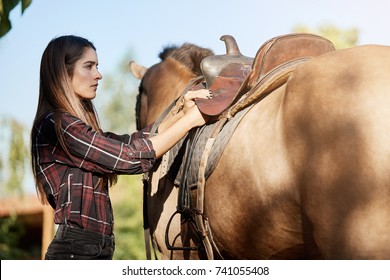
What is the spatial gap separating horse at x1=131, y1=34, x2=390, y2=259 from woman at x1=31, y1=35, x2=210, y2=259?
491 millimetres

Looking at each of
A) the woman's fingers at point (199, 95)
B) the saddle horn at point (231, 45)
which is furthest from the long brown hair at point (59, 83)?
the saddle horn at point (231, 45)

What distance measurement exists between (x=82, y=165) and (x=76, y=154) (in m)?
0.06

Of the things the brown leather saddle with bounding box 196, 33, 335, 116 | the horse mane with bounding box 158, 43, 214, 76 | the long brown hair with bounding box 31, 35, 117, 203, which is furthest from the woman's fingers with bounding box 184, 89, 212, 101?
the horse mane with bounding box 158, 43, 214, 76

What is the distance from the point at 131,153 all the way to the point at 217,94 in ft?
2.16

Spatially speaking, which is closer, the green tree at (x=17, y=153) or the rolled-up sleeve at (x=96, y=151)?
the rolled-up sleeve at (x=96, y=151)

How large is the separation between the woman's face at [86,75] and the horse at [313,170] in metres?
0.83

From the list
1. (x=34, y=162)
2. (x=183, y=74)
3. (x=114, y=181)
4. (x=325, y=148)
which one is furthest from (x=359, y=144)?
(x=183, y=74)

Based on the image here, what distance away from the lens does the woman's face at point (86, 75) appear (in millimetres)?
3086

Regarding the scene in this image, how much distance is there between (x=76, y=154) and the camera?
9.43 ft

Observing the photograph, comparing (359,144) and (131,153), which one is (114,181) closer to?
(131,153)

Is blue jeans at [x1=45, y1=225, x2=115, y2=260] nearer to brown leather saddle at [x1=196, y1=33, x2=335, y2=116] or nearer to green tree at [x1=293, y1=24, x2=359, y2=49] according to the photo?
brown leather saddle at [x1=196, y1=33, x2=335, y2=116]

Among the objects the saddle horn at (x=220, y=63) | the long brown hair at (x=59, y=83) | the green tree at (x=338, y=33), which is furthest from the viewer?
the green tree at (x=338, y=33)

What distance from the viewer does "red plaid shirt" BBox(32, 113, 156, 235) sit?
113 inches

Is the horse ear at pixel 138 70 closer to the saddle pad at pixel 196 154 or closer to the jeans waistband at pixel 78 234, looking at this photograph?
the saddle pad at pixel 196 154
